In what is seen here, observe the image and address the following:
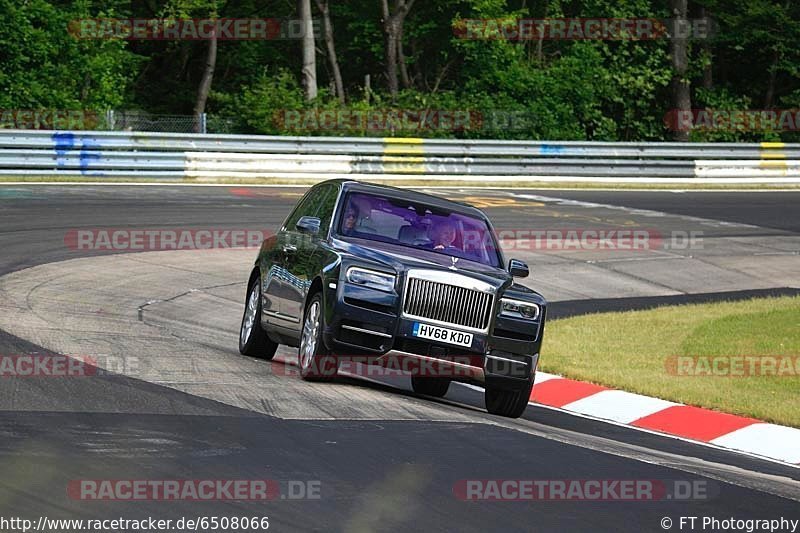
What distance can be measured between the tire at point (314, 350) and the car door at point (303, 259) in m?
0.24

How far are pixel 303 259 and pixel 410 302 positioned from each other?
1490mm

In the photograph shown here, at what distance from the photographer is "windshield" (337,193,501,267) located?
38.9 ft

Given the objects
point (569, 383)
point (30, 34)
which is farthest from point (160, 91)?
point (569, 383)

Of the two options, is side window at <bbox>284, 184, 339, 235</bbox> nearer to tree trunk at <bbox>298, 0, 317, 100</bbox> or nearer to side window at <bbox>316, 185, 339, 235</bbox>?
side window at <bbox>316, 185, 339, 235</bbox>

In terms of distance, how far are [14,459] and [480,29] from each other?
121 ft

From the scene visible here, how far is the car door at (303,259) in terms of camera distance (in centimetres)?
1164

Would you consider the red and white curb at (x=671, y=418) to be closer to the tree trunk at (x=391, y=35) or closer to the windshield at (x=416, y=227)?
the windshield at (x=416, y=227)

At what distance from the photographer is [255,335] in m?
13.0

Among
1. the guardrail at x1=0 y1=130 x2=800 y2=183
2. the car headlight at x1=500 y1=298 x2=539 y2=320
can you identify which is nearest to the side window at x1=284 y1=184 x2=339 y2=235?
the car headlight at x1=500 y1=298 x2=539 y2=320

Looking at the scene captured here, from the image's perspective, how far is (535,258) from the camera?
22.8 metres

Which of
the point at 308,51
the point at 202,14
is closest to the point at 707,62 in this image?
the point at 308,51

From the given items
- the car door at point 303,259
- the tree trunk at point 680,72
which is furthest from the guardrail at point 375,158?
the car door at point 303,259

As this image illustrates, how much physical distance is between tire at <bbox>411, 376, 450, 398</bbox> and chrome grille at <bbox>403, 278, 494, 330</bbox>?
5.06 feet

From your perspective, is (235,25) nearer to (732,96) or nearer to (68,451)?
(732,96)
